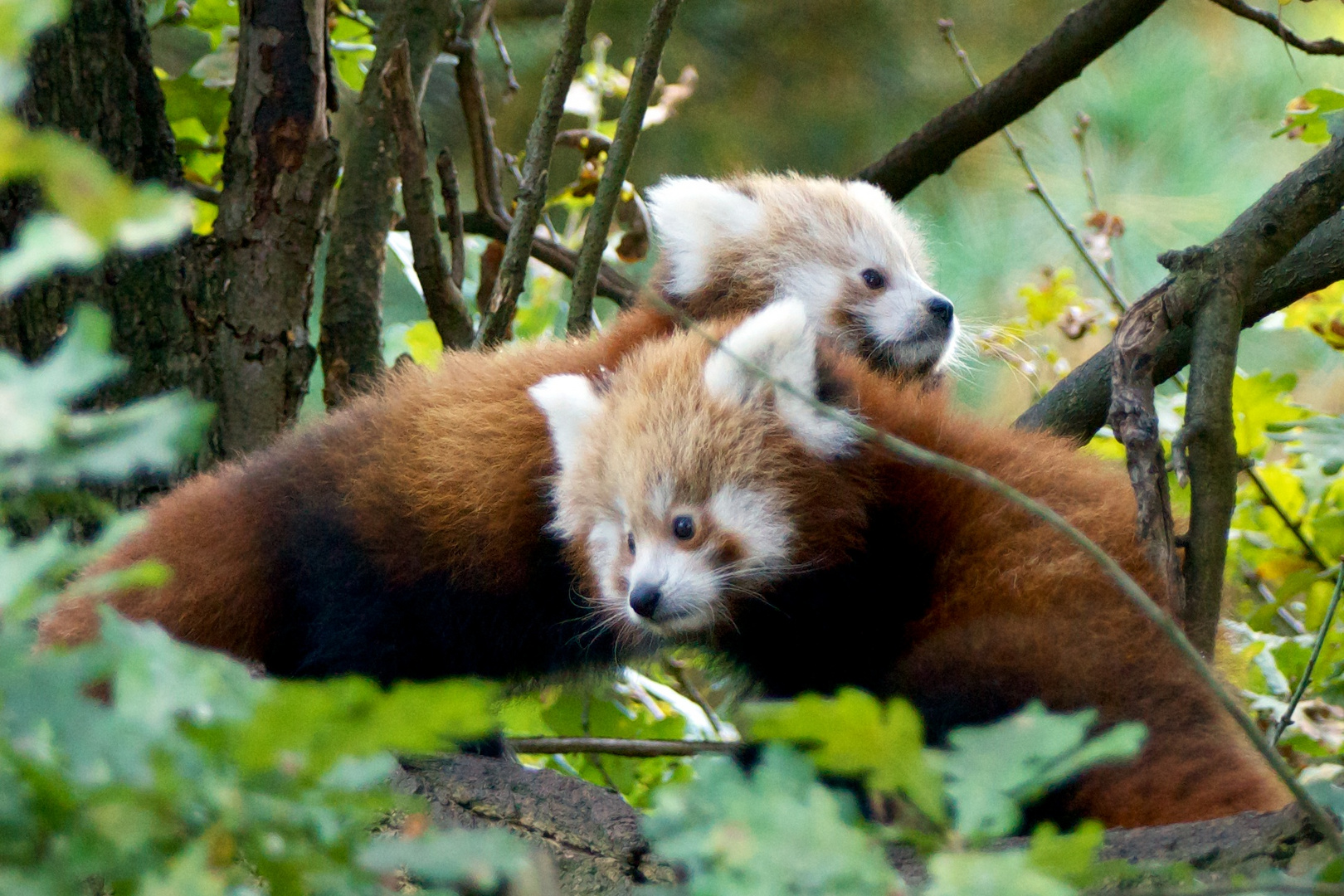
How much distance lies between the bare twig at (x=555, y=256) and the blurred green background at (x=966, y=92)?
4303mm

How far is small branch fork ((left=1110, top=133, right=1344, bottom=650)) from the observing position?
1777 mm

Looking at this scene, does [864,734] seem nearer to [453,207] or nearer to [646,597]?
[646,597]

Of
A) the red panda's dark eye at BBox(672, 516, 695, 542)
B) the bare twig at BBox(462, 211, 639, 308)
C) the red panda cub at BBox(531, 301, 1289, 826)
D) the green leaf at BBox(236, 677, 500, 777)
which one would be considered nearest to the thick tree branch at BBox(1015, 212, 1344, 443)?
the red panda cub at BBox(531, 301, 1289, 826)

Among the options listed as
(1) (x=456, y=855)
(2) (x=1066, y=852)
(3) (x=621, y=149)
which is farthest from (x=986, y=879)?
(3) (x=621, y=149)

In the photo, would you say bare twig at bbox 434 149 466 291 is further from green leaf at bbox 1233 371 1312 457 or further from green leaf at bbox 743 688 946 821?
green leaf at bbox 743 688 946 821

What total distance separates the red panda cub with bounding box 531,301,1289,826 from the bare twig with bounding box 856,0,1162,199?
1.27m

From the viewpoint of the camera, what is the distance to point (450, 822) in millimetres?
1678

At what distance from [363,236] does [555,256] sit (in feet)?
1.78

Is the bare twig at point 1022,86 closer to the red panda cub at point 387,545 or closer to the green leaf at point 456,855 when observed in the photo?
the red panda cub at point 387,545

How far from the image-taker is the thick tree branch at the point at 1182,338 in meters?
2.35

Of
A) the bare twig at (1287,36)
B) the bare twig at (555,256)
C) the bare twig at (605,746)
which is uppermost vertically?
the bare twig at (1287,36)

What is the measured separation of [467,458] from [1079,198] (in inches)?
257

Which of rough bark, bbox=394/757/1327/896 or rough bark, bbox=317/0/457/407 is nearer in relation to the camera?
rough bark, bbox=394/757/1327/896

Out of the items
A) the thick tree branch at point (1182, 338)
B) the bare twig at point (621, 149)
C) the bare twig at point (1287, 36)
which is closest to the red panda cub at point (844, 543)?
the thick tree branch at point (1182, 338)
